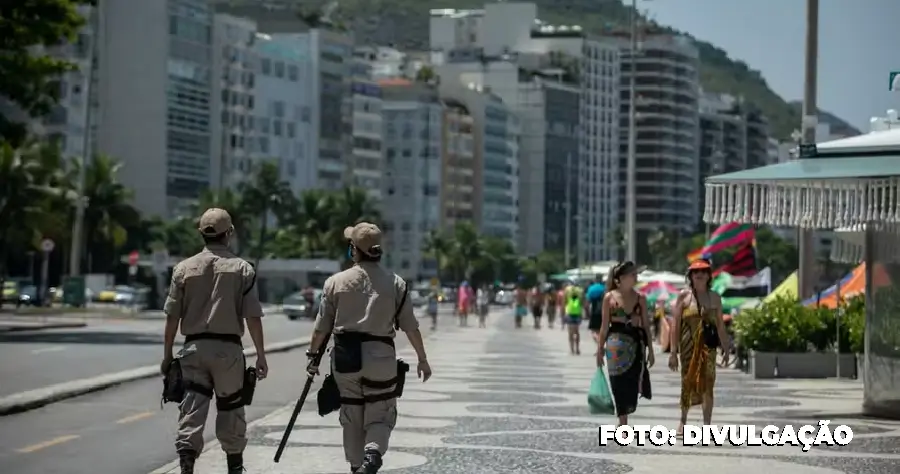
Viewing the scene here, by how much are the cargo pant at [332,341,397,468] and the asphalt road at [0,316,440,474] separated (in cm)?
288

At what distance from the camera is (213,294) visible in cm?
1302

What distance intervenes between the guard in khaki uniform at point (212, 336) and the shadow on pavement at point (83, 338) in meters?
31.7

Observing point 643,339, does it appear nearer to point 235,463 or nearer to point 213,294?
point 235,463

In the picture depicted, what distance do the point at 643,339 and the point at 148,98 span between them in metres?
146

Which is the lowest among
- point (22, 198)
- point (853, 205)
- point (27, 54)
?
point (853, 205)

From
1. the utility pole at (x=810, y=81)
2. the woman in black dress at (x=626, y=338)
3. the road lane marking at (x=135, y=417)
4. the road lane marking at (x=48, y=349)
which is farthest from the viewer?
the road lane marking at (x=48, y=349)

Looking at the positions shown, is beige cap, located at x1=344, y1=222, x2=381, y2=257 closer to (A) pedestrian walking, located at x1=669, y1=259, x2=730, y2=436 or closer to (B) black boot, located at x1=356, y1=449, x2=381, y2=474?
(B) black boot, located at x1=356, y1=449, x2=381, y2=474

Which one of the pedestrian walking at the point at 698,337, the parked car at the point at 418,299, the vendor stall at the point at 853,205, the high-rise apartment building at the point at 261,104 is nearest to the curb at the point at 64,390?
the pedestrian walking at the point at 698,337

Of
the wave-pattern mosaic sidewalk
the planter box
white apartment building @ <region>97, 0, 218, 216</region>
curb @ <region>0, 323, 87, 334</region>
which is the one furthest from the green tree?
white apartment building @ <region>97, 0, 218, 216</region>

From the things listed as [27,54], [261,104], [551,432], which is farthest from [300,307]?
[261,104]

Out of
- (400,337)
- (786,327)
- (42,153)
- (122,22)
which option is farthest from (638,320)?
(122,22)

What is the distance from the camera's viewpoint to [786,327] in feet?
102

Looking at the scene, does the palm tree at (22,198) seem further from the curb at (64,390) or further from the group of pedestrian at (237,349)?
the group of pedestrian at (237,349)

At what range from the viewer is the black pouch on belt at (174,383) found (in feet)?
42.5
